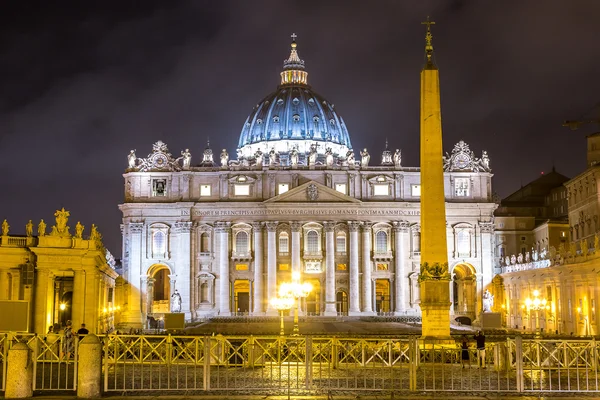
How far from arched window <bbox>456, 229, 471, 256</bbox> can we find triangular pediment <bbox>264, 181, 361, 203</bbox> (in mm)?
11235

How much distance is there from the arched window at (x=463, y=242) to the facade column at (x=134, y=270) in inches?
1278

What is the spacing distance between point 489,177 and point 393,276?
48.2ft

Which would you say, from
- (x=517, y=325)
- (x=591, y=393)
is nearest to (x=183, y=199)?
(x=517, y=325)

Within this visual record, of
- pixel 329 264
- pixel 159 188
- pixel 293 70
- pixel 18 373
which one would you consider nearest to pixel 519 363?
pixel 18 373

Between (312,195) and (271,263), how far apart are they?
8.06 m

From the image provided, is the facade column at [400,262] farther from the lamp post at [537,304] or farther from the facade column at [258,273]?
the lamp post at [537,304]

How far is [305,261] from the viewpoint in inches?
3664

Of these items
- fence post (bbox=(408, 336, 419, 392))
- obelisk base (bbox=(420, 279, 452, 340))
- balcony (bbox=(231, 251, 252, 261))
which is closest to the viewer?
fence post (bbox=(408, 336, 419, 392))

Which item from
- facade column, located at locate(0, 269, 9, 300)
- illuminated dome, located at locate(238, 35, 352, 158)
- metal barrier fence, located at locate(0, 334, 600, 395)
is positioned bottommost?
metal barrier fence, located at locate(0, 334, 600, 395)

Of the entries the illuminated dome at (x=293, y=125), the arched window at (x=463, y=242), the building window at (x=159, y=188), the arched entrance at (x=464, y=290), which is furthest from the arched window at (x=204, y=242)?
the illuminated dome at (x=293, y=125)

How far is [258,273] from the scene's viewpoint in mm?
92375

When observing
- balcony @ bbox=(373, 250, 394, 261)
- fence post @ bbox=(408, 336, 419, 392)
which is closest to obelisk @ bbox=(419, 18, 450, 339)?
fence post @ bbox=(408, 336, 419, 392)

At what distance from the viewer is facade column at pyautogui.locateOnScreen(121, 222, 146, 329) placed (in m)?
90.9

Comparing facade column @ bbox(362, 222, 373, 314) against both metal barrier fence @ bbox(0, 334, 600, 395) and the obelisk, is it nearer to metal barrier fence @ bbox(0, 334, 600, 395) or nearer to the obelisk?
the obelisk
